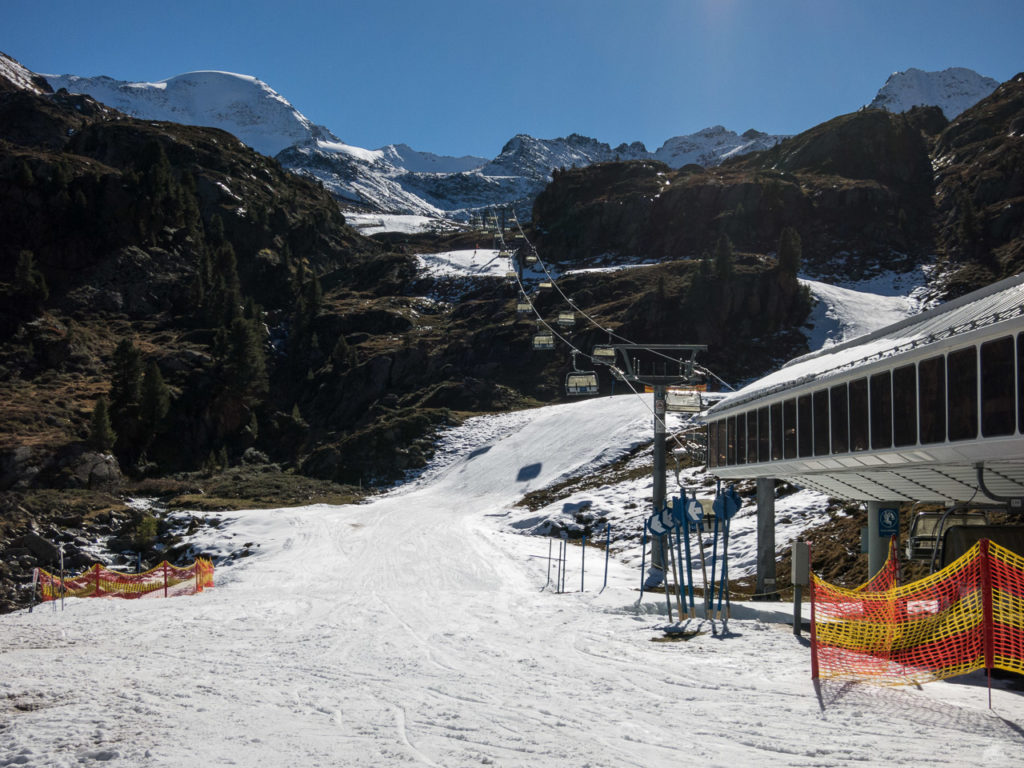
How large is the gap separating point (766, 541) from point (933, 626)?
1179cm

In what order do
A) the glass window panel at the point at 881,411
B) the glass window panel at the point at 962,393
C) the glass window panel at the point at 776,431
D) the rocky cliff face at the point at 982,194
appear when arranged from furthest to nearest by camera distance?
the rocky cliff face at the point at 982,194, the glass window panel at the point at 776,431, the glass window panel at the point at 881,411, the glass window panel at the point at 962,393

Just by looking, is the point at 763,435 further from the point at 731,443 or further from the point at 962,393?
the point at 962,393

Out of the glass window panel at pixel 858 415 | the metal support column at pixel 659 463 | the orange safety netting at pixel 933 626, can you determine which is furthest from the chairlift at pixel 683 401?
the orange safety netting at pixel 933 626

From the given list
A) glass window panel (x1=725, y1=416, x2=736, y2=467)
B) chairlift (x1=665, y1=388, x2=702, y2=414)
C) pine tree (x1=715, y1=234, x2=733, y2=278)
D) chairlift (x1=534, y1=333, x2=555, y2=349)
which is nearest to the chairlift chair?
chairlift (x1=665, y1=388, x2=702, y2=414)

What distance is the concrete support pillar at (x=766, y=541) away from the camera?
80.5ft

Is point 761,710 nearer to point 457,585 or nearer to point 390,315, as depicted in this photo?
point 457,585

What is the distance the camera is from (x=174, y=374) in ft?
279

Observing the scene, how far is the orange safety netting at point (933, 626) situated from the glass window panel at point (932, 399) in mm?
2245

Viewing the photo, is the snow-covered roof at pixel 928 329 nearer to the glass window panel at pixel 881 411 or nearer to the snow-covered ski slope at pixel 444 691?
the glass window panel at pixel 881 411

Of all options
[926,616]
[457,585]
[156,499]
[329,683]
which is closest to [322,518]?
[156,499]

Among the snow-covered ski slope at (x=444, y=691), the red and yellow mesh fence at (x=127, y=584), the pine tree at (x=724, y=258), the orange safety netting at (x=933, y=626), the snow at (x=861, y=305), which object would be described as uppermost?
the pine tree at (x=724, y=258)

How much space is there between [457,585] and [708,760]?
20.6m

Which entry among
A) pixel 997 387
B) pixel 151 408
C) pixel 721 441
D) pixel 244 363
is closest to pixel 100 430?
pixel 151 408

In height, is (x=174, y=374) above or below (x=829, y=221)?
below
